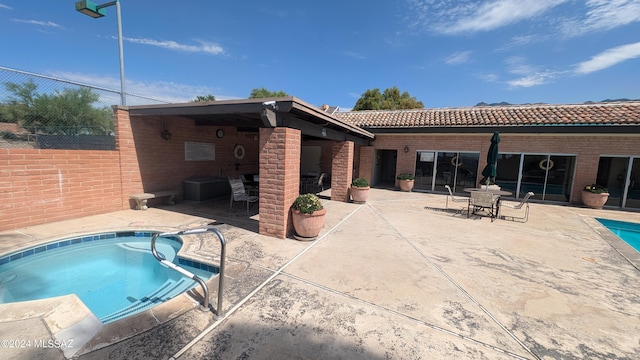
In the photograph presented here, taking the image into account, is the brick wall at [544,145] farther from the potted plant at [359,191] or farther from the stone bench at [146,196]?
the stone bench at [146,196]

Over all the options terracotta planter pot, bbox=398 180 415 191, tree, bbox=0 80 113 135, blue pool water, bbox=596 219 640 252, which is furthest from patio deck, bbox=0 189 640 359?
terracotta planter pot, bbox=398 180 415 191

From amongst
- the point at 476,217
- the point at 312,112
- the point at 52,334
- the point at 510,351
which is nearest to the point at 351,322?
the point at 510,351

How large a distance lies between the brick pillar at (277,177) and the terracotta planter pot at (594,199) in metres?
12.1

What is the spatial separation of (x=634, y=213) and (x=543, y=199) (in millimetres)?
2558

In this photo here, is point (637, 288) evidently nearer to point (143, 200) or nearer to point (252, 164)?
point (143, 200)

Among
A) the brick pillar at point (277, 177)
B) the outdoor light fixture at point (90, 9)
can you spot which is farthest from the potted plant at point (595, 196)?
the outdoor light fixture at point (90, 9)

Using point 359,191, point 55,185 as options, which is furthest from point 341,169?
point 55,185

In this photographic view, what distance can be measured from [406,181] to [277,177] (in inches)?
361

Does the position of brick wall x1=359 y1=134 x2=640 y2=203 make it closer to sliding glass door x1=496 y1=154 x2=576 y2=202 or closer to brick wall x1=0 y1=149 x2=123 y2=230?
sliding glass door x1=496 y1=154 x2=576 y2=202

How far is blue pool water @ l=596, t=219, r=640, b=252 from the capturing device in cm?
651

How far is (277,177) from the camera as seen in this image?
4.88 m

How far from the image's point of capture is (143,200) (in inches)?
275

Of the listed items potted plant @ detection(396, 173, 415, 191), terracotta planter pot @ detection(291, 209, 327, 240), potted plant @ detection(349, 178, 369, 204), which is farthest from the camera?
potted plant @ detection(396, 173, 415, 191)

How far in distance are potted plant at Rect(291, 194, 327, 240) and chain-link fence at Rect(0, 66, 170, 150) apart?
565cm
